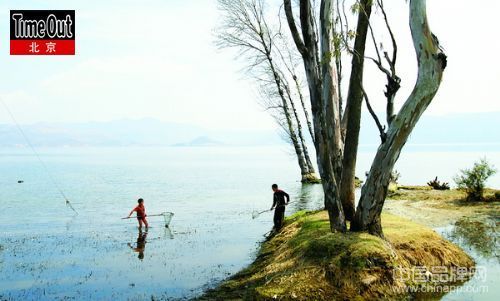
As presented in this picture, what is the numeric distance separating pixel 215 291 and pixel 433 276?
5919 mm

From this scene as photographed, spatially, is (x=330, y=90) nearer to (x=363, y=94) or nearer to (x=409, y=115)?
(x=363, y=94)

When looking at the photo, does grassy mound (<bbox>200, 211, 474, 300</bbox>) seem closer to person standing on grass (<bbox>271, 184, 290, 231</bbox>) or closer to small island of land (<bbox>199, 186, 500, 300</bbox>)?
small island of land (<bbox>199, 186, 500, 300</bbox>)

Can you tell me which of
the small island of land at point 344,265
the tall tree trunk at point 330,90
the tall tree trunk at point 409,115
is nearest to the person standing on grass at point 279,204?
the small island of land at point 344,265

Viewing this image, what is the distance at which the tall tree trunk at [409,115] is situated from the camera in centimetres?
1112

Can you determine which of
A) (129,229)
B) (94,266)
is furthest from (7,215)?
(94,266)

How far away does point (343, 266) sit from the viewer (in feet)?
35.7

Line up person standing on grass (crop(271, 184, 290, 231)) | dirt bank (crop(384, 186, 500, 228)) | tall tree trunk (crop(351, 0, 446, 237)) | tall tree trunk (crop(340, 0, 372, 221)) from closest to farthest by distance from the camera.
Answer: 1. tall tree trunk (crop(351, 0, 446, 237))
2. tall tree trunk (crop(340, 0, 372, 221))
3. person standing on grass (crop(271, 184, 290, 231))
4. dirt bank (crop(384, 186, 500, 228))

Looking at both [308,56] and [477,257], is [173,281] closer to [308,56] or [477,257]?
[308,56]

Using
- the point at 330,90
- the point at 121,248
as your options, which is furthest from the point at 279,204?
the point at 121,248

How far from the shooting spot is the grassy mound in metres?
10.4

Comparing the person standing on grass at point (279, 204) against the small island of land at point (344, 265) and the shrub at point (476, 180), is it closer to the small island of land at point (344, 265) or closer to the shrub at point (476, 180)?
the small island of land at point (344, 265)

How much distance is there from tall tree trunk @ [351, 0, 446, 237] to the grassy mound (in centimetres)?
71

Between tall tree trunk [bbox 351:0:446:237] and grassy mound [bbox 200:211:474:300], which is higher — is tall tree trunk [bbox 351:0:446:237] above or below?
above

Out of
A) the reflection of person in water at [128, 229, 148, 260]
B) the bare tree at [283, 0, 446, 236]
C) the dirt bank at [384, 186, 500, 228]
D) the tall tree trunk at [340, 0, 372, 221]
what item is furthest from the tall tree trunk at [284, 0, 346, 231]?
the reflection of person in water at [128, 229, 148, 260]
